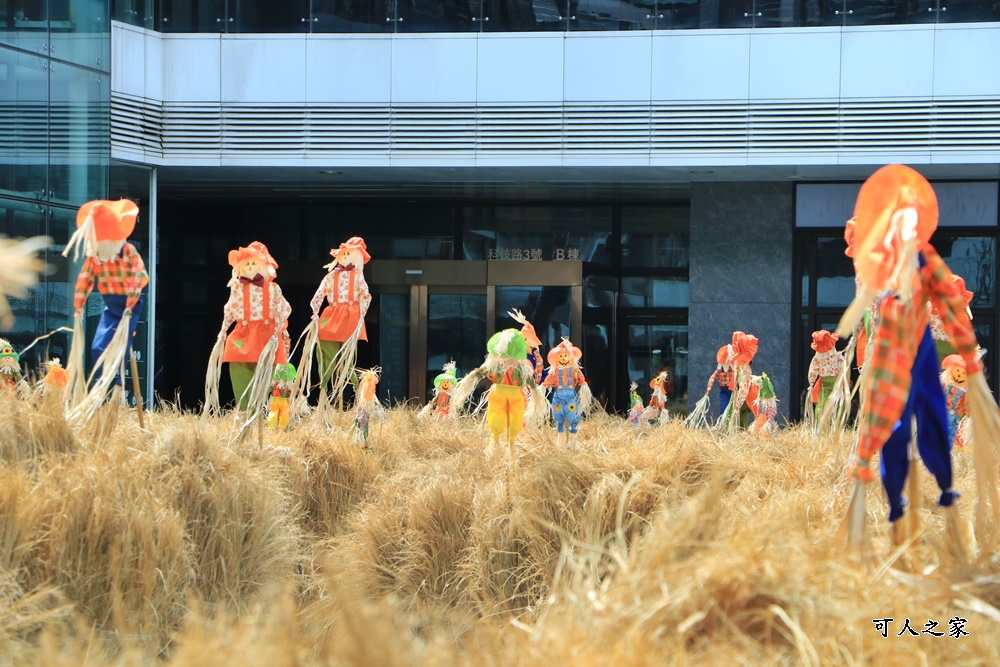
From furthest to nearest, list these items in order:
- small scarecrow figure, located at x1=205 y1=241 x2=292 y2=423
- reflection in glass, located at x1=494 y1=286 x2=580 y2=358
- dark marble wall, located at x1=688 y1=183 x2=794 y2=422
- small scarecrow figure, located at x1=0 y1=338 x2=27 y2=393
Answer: reflection in glass, located at x1=494 y1=286 x2=580 y2=358 → dark marble wall, located at x1=688 y1=183 x2=794 y2=422 → small scarecrow figure, located at x1=0 y1=338 x2=27 y2=393 → small scarecrow figure, located at x1=205 y1=241 x2=292 y2=423

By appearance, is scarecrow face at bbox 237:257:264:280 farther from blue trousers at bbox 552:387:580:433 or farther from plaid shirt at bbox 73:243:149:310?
blue trousers at bbox 552:387:580:433

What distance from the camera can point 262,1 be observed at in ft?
51.5

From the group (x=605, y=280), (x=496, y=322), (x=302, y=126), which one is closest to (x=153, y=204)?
(x=302, y=126)

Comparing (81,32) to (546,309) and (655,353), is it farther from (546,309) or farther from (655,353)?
(655,353)

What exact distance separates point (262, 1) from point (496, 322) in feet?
18.2

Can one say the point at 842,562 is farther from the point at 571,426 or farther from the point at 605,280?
the point at 605,280

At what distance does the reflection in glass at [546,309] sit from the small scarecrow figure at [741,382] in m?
6.06

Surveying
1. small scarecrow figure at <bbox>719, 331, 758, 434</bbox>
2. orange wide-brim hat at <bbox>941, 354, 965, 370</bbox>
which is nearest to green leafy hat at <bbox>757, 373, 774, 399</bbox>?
small scarecrow figure at <bbox>719, 331, 758, 434</bbox>

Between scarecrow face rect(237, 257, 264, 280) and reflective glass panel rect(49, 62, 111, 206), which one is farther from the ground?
reflective glass panel rect(49, 62, 111, 206)

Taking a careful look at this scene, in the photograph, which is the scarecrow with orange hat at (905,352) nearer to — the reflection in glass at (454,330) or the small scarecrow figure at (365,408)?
the small scarecrow figure at (365,408)

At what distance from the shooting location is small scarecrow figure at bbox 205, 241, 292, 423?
29.1 feet

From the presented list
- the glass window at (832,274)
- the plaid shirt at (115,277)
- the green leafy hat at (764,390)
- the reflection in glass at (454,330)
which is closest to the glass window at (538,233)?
the reflection in glass at (454,330)

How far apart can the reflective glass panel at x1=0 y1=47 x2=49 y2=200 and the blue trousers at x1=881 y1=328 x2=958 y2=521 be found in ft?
35.5

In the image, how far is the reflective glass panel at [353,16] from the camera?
1558 cm
